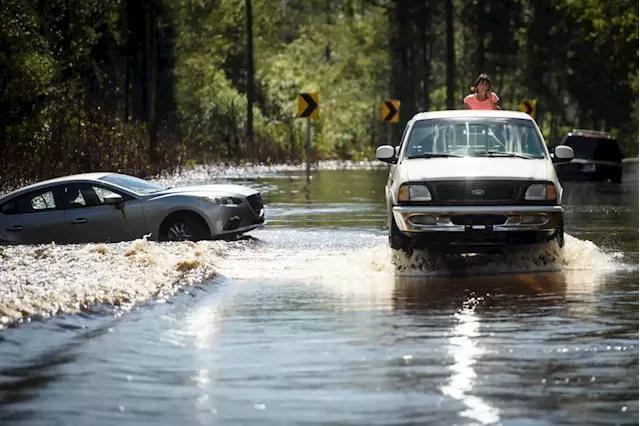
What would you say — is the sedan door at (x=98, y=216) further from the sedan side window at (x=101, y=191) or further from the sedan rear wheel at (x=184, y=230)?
the sedan rear wheel at (x=184, y=230)

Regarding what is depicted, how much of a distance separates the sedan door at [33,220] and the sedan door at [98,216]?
0.16 m

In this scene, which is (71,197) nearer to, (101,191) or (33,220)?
(101,191)

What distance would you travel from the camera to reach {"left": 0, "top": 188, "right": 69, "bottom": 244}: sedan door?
23125mm

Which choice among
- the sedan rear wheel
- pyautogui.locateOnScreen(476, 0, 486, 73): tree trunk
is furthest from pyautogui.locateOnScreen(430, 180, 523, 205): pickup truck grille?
pyautogui.locateOnScreen(476, 0, 486, 73): tree trunk

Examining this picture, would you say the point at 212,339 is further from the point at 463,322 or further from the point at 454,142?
the point at 454,142

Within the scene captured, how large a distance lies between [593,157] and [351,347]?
34.2m

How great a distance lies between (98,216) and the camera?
22.9m

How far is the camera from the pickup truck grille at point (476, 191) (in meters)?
17.7

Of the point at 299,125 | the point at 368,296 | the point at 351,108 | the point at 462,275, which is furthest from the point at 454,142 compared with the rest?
the point at 351,108

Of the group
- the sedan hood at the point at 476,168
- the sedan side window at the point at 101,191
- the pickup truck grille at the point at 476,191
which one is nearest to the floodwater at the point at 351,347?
the pickup truck grille at the point at 476,191

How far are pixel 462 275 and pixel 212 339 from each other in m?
5.65

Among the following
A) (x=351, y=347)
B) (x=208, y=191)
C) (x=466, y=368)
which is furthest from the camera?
(x=208, y=191)

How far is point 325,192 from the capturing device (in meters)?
41.4

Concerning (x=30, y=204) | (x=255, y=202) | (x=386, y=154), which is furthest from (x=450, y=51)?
(x=386, y=154)
